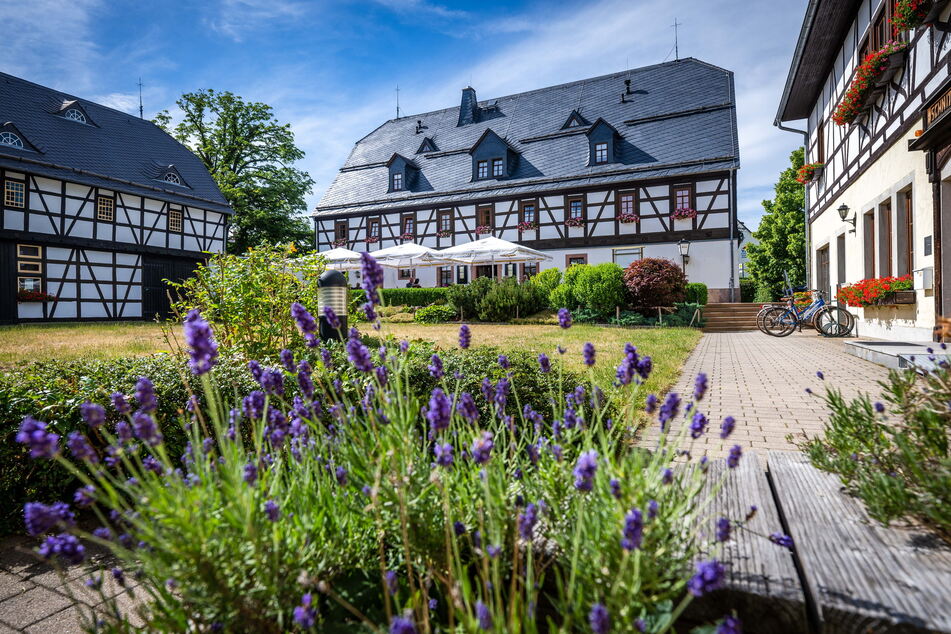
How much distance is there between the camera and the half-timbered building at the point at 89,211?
1803cm

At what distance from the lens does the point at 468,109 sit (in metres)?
30.8

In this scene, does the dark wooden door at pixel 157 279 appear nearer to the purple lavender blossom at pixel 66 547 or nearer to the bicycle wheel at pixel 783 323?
the bicycle wheel at pixel 783 323

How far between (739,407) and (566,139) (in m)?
23.7

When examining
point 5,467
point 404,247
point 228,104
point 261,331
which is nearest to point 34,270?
point 404,247

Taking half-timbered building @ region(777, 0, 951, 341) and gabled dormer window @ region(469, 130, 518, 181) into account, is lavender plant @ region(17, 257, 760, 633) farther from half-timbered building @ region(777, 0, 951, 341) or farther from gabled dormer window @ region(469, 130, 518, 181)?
gabled dormer window @ region(469, 130, 518, 181)

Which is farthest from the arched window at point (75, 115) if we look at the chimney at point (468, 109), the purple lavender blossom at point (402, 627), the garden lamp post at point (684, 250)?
the purple lavender blossom at point (402, 627)

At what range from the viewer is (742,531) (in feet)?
4.87

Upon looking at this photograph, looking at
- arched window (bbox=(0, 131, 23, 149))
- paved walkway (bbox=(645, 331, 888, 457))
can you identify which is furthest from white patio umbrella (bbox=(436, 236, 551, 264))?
arched window (bbox=(0, 131, 23, 149))

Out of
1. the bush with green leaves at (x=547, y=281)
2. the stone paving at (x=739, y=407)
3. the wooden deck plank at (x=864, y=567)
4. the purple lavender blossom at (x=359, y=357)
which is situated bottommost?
the stone paving at (x=739, y=407)

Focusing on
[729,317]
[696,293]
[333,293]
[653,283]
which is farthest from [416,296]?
[333,293]

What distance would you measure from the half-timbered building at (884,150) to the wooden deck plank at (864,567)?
313 inches

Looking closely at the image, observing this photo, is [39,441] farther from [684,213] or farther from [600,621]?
[684,213]

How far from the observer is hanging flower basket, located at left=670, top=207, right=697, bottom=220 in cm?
2191

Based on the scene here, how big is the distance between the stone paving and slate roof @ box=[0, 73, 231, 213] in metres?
20.6
